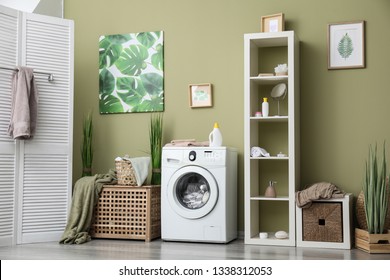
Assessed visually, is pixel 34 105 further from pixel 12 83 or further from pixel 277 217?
pixel 277 217

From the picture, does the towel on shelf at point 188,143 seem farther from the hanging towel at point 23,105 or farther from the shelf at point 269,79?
the hanging towel at point 23,105

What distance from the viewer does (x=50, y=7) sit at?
6246mm

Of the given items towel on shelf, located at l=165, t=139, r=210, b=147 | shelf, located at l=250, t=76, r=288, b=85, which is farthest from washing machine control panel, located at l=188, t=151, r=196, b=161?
shelf, located at l=250, t=76, r=288, b=85

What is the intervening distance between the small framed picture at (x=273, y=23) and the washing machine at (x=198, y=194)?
118cm

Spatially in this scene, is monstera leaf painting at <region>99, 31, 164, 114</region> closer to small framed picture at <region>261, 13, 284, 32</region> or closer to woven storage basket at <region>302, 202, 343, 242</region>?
small framed picture at <region>261, 13, 284, 32</region>

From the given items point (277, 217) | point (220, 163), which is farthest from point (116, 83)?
point (277, 217)

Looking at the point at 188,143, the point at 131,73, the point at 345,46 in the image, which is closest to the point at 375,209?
the point at 345,46

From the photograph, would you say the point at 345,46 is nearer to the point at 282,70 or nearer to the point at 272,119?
the point at 282,70

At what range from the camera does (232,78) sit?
5629mm

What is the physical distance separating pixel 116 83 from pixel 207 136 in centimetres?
116

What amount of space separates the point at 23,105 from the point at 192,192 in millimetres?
1668

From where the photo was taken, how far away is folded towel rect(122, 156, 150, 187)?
5320mm

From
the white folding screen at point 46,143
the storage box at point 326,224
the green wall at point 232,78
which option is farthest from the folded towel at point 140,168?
the storage box at point 326,224

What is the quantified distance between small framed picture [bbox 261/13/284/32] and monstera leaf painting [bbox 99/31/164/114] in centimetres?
110
